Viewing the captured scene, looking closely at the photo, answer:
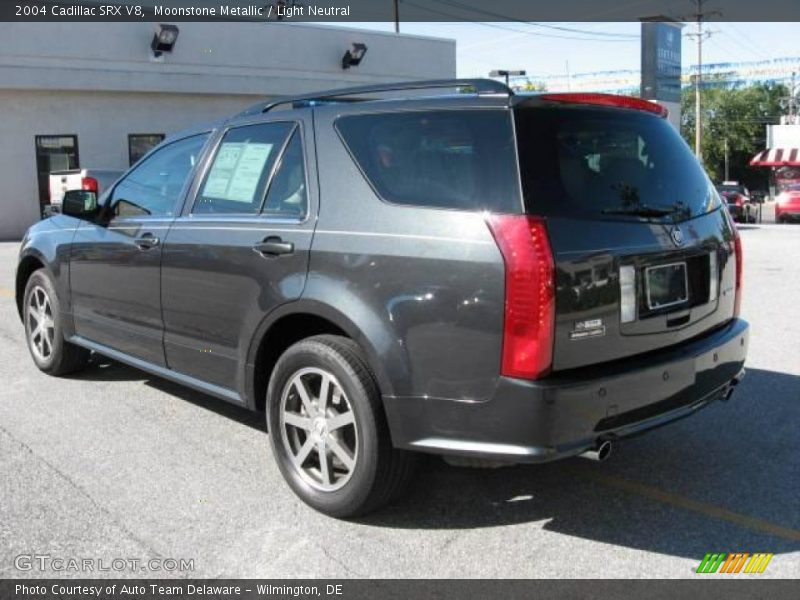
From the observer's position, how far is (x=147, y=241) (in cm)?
483

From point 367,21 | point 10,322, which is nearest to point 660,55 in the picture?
point 367,21

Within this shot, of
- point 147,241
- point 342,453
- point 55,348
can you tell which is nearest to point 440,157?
point 342,453

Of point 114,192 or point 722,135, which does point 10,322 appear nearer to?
point 114,192

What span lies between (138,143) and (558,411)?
22.6m

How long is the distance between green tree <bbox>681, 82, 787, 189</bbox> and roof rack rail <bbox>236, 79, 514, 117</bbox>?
78927 mm

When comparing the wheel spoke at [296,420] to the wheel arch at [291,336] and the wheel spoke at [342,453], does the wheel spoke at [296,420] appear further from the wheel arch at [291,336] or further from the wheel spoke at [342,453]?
the wheel arch at [291,336]

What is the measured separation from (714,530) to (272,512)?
1.98 meters

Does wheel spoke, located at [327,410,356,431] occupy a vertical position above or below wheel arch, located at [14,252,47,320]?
below

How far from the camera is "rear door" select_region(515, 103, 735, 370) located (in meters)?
3.20

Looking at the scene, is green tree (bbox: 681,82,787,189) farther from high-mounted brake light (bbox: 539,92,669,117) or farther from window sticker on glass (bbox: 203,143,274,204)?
window sticker on glass (bbox: 203,143,274,204)

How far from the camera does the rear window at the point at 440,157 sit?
3260mm

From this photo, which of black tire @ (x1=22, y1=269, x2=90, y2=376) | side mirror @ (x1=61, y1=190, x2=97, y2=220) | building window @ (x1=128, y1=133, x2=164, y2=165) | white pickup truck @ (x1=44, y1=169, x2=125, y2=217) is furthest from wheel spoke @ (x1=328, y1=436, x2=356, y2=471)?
building window @ (x1=128, y1=133, x2=164, y2=165)

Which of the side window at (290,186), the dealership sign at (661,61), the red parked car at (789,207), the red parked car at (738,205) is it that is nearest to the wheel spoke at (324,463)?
the side window at (290,186)

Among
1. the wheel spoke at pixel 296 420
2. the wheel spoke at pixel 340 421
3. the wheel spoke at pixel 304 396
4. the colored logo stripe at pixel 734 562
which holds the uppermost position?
the wheel spoke at pixel 304 396
